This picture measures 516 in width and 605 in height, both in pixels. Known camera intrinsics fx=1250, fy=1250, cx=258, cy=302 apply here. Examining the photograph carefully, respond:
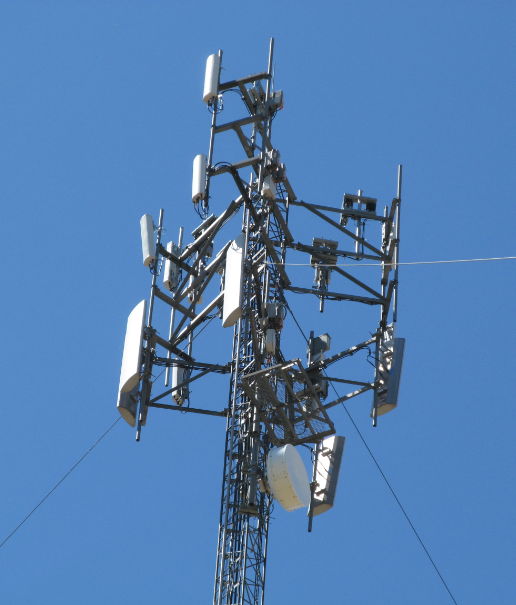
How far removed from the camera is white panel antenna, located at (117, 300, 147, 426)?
29172mm

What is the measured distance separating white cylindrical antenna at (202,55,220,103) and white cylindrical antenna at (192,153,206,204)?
1849 millimetres

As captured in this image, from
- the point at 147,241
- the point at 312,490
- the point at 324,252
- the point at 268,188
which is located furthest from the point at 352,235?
the point at 312,490

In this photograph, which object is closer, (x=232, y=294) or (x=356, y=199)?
(x=232, y=294)

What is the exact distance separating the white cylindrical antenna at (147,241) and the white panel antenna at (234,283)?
2.82 metres

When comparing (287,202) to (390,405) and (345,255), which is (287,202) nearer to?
(345,255)

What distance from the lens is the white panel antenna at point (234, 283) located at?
27719 mm

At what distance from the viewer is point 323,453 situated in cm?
3098

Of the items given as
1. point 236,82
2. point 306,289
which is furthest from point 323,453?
point 236,82

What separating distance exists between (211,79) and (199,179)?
297 cm

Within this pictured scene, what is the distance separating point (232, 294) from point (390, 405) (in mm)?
5088

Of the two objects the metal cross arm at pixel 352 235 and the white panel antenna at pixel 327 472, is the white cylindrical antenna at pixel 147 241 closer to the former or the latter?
the metal cross arm at pixel 352 235

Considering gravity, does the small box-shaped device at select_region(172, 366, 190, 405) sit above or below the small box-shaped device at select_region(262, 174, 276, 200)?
below

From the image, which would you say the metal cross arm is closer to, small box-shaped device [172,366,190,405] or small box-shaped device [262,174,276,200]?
small box-shaped device [262,174,276,200]

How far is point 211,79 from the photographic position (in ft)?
101
